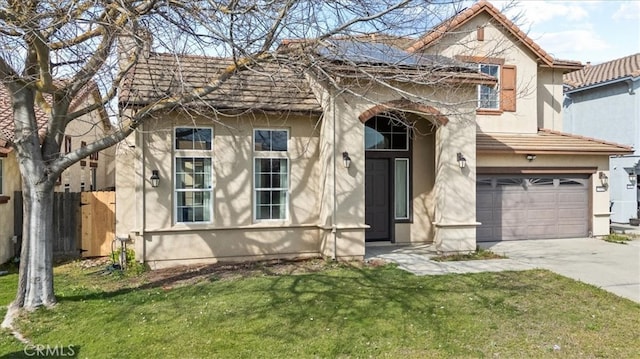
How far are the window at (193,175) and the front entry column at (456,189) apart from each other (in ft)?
18.3

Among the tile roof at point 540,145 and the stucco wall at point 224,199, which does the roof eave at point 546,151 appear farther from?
the stucco wall at point 224,199

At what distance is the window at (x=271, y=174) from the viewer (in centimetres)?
1073

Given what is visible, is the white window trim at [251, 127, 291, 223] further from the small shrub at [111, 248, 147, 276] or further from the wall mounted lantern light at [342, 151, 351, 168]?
the small shrub at [111, 248, 147, 276]

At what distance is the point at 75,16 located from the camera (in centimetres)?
641

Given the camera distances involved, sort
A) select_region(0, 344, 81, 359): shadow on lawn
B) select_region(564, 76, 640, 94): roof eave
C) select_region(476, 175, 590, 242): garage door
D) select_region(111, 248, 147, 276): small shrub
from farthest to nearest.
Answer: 1. select_region(564, 76, 640, 94): roof eave
2. select_region(476, 175, 590, 242): garage door
3. select_region(111, 248, 147, 276): small shrub
4. select_region(0, 344, 81, 359): shadow on lawn

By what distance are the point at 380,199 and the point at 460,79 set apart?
3864 mm

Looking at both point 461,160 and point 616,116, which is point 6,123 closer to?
point 461,160

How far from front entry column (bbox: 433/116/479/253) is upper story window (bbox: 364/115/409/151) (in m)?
1.55

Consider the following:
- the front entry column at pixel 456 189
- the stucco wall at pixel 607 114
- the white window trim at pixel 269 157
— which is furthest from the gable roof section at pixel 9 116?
the stucco wall at pixel 607 114

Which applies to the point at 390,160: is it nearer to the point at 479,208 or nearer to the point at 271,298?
the point at 479,208

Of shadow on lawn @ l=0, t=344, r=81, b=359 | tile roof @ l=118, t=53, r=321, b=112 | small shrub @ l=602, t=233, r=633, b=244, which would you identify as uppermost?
tile roof @ l=118, t=53, r=321, b=112

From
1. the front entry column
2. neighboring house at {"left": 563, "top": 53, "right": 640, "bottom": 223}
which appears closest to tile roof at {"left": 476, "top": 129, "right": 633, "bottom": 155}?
the front entry column

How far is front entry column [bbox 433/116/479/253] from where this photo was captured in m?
11.1

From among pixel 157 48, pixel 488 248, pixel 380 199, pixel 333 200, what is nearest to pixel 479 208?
pixel 488 248
